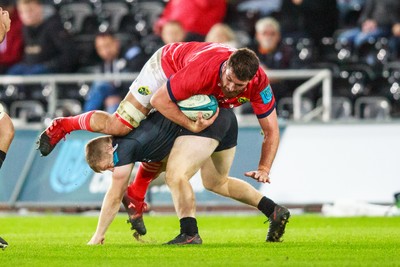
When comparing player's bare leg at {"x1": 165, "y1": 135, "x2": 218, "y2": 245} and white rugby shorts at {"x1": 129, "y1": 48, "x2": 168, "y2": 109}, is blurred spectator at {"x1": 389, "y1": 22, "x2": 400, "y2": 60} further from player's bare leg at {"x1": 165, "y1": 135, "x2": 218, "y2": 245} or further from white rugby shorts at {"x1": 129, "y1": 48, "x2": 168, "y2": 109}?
player's bare leg at {"x1": 165, "y1": 135, "x2": 218, "y2": 245}

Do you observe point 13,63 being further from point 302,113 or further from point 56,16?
point 302,113

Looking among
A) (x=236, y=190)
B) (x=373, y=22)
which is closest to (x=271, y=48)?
(x=373, y=22)

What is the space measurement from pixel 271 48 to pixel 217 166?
820 centimetres

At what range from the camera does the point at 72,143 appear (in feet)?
60.7

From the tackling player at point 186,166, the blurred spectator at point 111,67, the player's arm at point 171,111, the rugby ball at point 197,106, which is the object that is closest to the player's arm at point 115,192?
the tackling player at point 186,166

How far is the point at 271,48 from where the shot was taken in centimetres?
1956

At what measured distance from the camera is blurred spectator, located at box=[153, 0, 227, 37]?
20.6m

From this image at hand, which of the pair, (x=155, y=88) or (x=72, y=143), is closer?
(x=155, y=88)

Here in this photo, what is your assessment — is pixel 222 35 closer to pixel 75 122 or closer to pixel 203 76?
pixel 75 122

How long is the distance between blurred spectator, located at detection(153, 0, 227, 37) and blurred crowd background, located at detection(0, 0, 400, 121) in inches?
0.7

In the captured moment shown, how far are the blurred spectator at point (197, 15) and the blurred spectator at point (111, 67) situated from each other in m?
0.75

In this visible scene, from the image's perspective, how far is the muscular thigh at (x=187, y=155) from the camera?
35.9 feet

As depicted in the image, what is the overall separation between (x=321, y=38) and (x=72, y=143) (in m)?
4.68

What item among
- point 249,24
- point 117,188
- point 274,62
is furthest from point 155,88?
point 249,24
